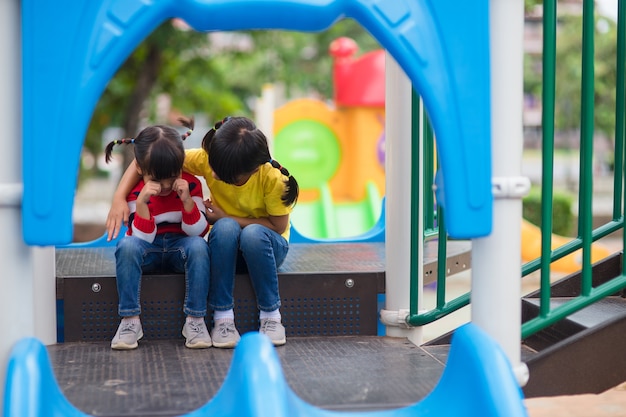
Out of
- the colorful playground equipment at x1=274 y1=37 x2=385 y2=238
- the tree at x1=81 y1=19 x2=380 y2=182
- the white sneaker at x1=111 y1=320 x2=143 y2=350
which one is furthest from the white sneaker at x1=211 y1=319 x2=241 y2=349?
the tree at x1=81 y1=19 x2=380 y2=182

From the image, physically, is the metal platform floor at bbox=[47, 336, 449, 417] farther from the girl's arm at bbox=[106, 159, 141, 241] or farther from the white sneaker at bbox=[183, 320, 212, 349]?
the girl's arm at bbox=[106, 159, 141, 241]

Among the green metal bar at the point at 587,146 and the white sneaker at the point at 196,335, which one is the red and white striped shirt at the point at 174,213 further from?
the green metal bar at the point at 587,146

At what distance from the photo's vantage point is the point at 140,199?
272 cm

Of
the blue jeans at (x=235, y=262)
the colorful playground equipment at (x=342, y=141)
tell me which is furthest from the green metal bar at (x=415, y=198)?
the colorful playground equipment at (x=342, y=141)

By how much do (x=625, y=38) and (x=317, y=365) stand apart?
1.50 meters

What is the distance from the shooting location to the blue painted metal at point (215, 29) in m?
1.95

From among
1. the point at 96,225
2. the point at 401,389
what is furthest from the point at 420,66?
the point at 96,225

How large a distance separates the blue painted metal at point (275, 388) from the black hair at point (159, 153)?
839mm

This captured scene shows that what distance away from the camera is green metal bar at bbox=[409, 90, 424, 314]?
9.64ft

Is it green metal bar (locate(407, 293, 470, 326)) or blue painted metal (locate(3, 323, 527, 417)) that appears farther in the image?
green metal bar (locate(407, 293, 470, 326))

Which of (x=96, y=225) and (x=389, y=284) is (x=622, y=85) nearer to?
(x=389, y=284)

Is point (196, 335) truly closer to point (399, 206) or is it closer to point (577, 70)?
point (399, 206)

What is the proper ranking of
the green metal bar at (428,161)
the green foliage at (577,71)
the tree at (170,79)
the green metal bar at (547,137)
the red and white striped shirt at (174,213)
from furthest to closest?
the green foliage at (577,71)
the tree at (170,79)
the green metal bar at (428,161)
the red and white striped shirt at (174,213)
the green metal bar at (547,137)

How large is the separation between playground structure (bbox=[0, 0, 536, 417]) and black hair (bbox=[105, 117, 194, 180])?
68 cm
